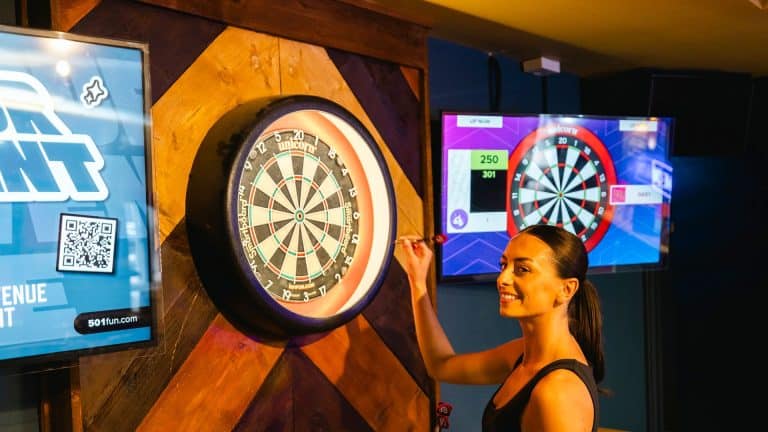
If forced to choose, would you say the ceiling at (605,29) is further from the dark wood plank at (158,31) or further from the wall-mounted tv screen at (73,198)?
the wall-mounted tv screen at (73,198)

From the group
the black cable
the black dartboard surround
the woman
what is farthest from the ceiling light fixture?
the woman

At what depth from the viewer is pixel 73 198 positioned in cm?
223

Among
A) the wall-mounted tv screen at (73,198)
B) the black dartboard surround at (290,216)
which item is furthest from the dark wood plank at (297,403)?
the wall-mounted tv screen at (73,198)

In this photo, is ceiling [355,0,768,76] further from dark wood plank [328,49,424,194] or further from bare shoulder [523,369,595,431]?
bare shoulder [523,369,595,431]

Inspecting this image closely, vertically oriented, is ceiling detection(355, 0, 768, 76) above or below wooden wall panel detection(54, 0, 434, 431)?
above

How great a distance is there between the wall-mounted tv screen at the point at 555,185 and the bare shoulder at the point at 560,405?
146cm

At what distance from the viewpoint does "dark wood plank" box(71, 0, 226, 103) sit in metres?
2.43

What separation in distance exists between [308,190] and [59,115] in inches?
37.8

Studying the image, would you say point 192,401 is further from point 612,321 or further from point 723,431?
point 723,431

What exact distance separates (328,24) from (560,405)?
153 centimetres

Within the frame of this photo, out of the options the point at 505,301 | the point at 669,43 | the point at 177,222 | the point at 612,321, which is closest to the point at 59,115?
the point at 177,222

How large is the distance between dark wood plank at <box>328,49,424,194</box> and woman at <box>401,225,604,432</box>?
34.6 inches

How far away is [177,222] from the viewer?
2631 millimetres

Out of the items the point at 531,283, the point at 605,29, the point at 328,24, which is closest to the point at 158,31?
the point at 328,24
